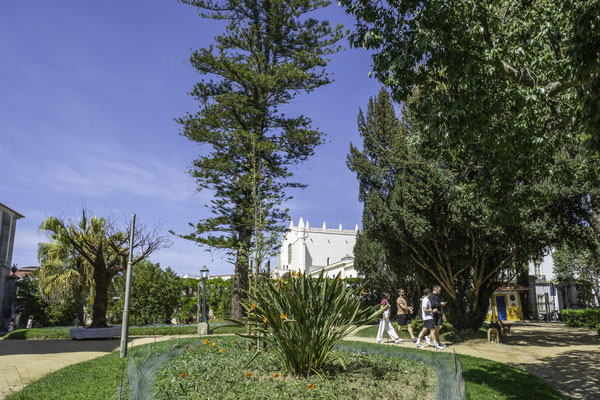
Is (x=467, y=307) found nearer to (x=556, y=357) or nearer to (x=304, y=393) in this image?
(x=556, y=357)

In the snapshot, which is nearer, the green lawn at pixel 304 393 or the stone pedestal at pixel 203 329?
the green lawn at pixel 304 393

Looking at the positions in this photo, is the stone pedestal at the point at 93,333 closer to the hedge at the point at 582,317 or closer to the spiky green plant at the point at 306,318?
the spiky green plant at the point at 306,318

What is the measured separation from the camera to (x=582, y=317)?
19734 millimetres

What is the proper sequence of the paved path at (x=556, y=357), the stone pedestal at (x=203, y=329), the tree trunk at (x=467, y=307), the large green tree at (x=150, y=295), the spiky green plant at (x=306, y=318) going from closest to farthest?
the spiky green plant at (x=306, y=318) < the paved path at (x=556, y=357) < the tree trunk at (x=467, y=307) < the stone pedestal at (x=203, y=329) < the large green tree at (x=150, y=295)

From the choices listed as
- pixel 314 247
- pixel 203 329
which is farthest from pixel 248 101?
pixel 314 247

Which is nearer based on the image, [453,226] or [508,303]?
[453,226]

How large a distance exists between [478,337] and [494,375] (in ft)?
20.4

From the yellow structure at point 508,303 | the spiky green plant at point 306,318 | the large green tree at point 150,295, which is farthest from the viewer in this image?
the yellow structure at point 508,303

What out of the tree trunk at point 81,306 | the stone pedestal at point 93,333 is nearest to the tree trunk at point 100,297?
the stone pedestal at point 93,333

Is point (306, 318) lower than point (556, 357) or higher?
higher

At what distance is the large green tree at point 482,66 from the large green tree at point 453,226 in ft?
13.8

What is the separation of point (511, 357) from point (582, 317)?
1337cm

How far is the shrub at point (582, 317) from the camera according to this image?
19.0 m

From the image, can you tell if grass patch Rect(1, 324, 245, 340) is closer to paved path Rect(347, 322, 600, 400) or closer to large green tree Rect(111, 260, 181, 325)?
large green tree Rect(111, 260, 181, 325)
